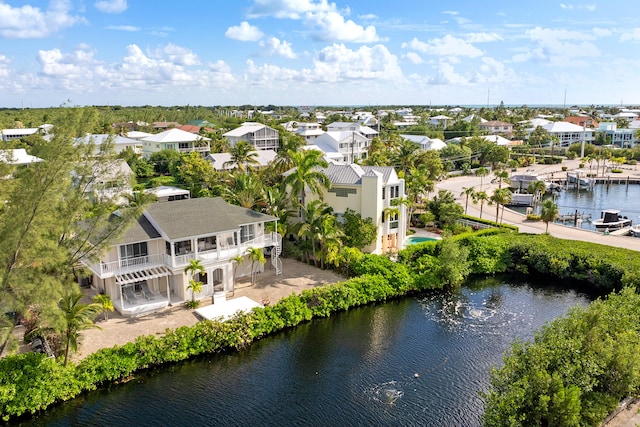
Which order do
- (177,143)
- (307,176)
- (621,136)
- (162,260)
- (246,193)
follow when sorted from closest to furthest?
(162,260)
(307,176)
(246,193)
(177,143)
(621,136)

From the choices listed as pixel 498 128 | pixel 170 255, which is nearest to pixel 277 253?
pixel 170 255

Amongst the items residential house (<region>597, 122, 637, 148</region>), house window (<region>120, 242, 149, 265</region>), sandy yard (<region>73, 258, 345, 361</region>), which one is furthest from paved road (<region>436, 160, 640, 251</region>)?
residential house (<region>597, 122, 637, 148</region>)

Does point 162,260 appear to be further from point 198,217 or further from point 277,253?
point 277,253

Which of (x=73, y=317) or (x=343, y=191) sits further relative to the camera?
(x=343, y=191)

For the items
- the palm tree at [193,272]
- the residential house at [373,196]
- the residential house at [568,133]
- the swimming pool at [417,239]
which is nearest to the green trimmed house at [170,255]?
the palm tree at [193,272]

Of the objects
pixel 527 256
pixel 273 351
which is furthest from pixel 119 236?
pixel 527 256

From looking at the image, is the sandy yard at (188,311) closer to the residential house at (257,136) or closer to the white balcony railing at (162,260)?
the white balcony railing at (162,260)
